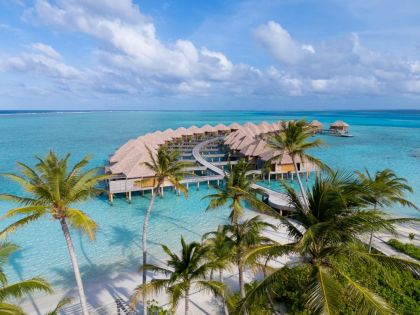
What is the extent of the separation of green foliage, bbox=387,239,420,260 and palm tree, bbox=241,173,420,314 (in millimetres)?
9328

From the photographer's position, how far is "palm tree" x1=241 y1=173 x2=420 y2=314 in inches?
183

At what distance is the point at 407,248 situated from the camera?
13000 millimetres

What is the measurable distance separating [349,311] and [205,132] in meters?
44.0

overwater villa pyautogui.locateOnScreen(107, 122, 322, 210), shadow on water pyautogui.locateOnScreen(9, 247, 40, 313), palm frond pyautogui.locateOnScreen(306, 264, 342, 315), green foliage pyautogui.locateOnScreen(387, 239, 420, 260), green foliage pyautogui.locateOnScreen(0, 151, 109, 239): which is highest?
green foliage pyautogui.locateOnScreen(0, 151, 109, 239)

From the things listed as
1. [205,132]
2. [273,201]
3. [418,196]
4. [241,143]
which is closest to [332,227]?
[273,201]

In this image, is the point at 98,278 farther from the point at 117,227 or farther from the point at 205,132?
A: the point at 205,132

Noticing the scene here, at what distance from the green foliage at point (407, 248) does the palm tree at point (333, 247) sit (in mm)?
9328

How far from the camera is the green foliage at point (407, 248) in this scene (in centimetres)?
1255

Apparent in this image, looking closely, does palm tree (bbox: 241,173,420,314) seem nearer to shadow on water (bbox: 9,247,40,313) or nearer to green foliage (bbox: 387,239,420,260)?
green foliage (bbox: 387,239,420,260)

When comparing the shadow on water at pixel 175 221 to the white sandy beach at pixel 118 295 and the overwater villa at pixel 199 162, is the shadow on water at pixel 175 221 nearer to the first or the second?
the overwater villa at pixel 199 162

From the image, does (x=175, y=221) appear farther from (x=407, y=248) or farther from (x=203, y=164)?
(x=407, y=248)

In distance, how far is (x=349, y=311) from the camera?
8.39 meters

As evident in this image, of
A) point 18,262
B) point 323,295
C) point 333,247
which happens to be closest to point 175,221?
point 18,262

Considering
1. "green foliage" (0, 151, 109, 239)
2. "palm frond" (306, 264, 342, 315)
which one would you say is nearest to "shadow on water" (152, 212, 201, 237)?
"green foliage" (0, 151, 109, 239)
